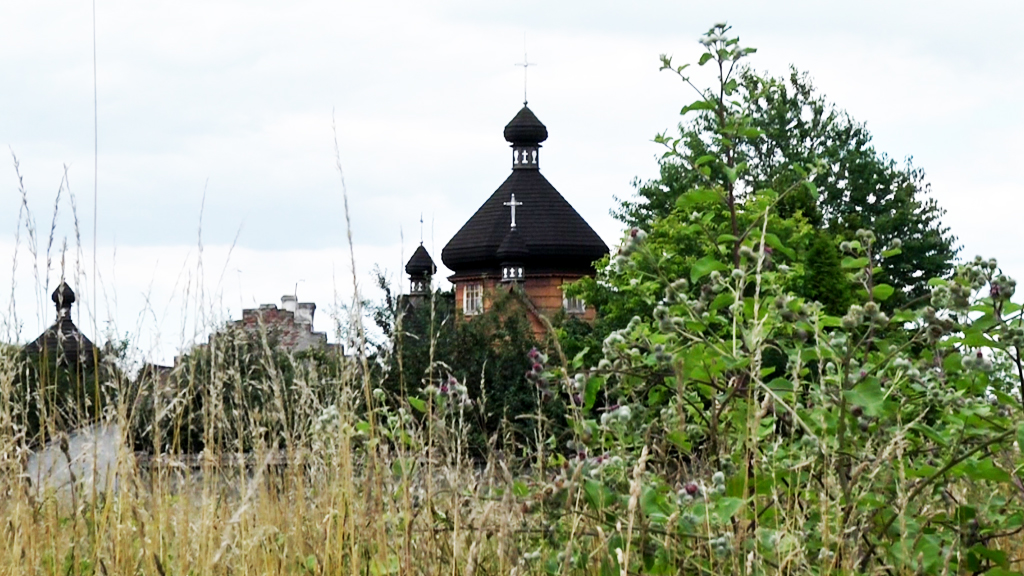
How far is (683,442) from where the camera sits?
10.8ft

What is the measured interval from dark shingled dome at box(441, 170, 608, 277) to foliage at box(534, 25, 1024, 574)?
52006mm

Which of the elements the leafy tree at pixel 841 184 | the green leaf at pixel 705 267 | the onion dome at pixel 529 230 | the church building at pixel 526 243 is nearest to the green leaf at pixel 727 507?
the green leaf at pixel 705 267

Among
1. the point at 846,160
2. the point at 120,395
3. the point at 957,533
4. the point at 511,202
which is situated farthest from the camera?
A: the point at 511,202

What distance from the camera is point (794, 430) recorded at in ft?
10.9

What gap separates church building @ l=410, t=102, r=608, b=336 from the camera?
184 feet

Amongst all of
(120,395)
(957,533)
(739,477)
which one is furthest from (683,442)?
(120,395)

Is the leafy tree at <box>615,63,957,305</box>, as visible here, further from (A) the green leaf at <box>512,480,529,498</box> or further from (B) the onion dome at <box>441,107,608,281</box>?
(A) the green leaf at <box>512,480,529,498</box>

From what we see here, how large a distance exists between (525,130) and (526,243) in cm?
706

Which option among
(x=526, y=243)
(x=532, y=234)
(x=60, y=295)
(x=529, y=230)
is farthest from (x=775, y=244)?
(x=529, y=230)

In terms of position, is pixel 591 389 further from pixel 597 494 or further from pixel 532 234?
pixel 532 234

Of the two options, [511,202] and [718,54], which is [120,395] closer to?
[718,54]

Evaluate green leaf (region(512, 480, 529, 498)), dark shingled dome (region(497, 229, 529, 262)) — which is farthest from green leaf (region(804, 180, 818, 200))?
dark shingled dome (region(497, 229, 529, 262))

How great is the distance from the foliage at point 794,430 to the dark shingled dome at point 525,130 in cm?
5784

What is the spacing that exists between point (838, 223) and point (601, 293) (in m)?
7.76
